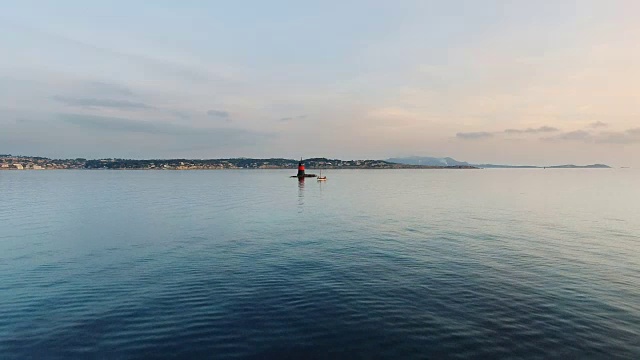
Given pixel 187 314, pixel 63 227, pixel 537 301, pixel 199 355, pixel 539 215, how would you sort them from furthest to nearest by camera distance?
pixel 539 215 < pixel 63 227 < pixel 537 301 < pixel 187 314 < pixel 199 355

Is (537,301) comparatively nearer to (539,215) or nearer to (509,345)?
(509,345)

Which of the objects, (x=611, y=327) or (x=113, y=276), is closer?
(x=611, y=327)

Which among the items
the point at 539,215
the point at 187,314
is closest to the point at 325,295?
the point at 187,314

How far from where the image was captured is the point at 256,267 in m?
35.5

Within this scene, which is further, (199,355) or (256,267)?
(256,267)

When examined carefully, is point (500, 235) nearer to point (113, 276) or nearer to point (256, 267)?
point (256, 267)

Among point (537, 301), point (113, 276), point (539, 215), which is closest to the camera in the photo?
point (537, 301)

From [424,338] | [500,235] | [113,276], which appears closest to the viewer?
[424,338]

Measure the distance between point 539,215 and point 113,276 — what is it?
74924 millimetres

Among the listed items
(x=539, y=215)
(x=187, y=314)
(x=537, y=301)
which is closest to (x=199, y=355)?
(x=187, y=314)

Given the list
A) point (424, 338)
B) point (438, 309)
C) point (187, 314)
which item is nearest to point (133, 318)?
point (187, 314)

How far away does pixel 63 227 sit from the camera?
58719mm

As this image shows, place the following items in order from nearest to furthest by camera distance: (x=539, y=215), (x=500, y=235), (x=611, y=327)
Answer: (x=611, y=327) → (x=500, y=235) → (x=539, y=215)

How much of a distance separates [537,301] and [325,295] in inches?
609
